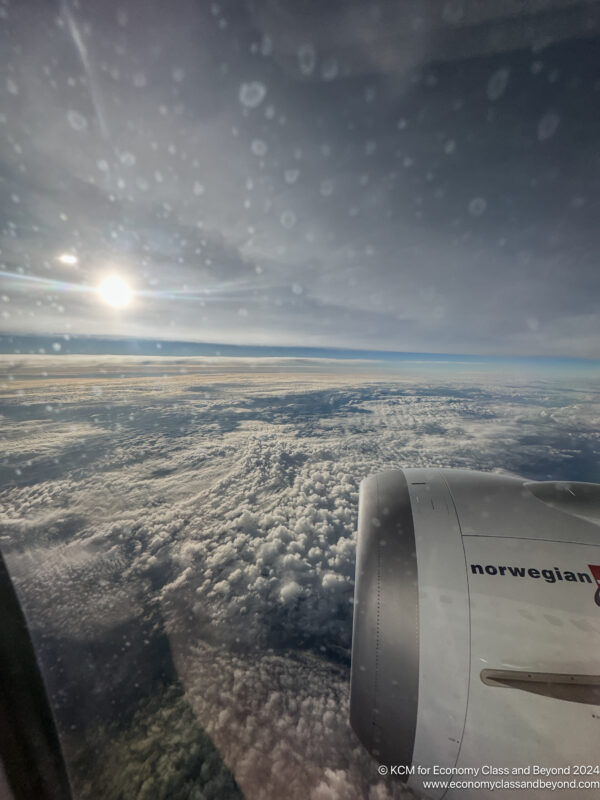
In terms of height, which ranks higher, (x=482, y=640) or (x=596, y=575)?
(x=596, y=575)

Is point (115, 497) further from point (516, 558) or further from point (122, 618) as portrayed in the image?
point (516, 558)

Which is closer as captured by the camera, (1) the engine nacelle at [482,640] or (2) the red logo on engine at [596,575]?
(1) the engine nacelle at [482,640]

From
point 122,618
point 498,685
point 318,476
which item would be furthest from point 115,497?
point 498,685

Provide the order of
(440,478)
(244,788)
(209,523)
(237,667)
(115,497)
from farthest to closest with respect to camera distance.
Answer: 1. (115,497)
2. (209,523)
3. (237,667)
4. (244,788)
5. (440,478)

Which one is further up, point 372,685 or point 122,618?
point 372,685

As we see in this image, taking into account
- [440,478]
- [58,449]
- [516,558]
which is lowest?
[58,449]

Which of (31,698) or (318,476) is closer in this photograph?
(31,698)

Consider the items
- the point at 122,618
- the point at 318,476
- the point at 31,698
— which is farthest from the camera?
the point at 318,476

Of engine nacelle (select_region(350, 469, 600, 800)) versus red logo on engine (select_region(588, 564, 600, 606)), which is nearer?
engine nacelle (select_region(350, 469, 600, 800))
